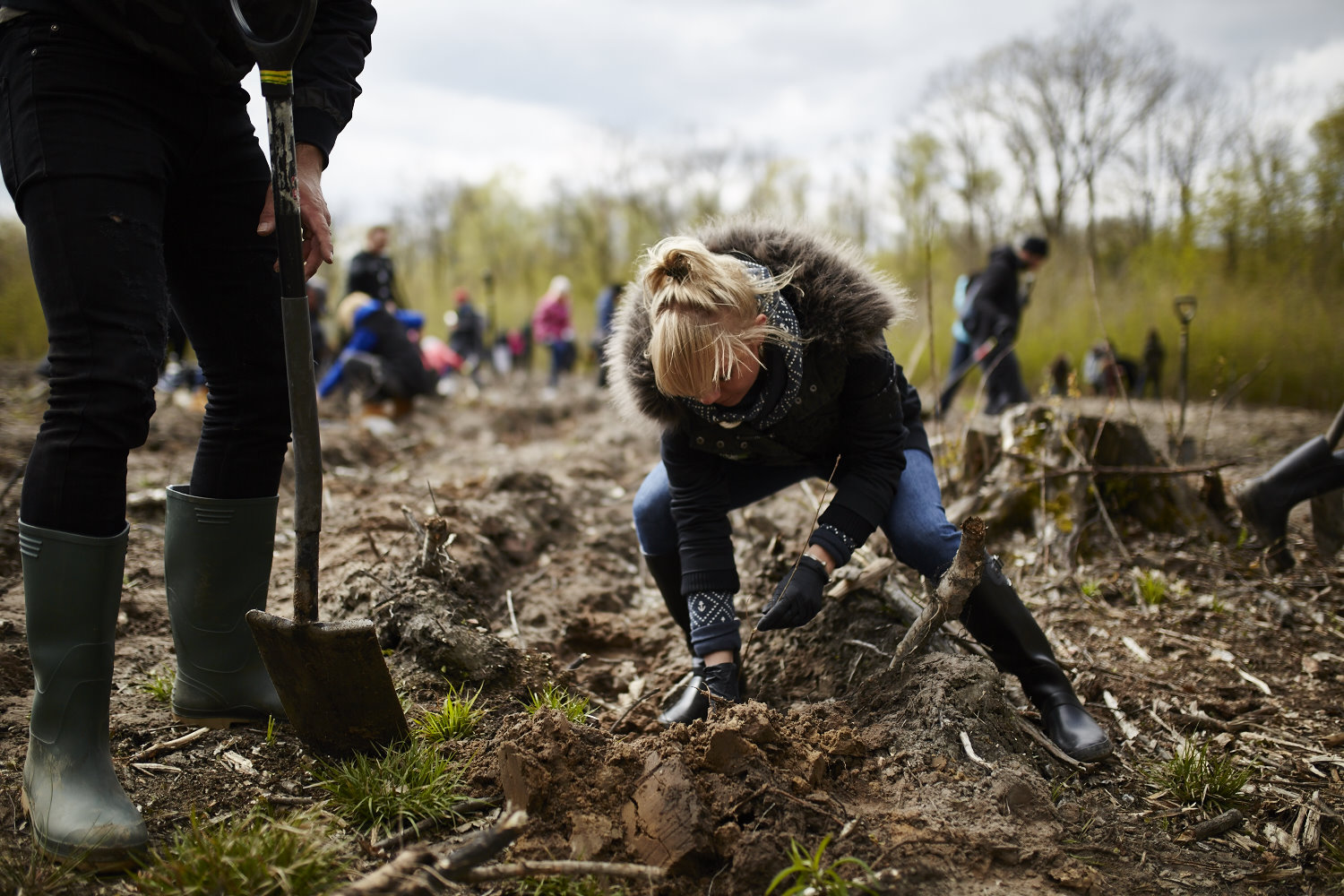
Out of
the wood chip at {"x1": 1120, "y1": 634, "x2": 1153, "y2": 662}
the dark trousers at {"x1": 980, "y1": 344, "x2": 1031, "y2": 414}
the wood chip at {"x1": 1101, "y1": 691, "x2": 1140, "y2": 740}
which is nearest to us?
the wood chip at {"x1": 1101, "y1": 691, "x2": 1140, "y2": 740}

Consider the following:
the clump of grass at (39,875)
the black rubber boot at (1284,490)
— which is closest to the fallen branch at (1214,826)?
the black rubber boot at (1284,490)

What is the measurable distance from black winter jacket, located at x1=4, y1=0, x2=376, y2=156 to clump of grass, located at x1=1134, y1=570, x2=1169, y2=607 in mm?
3360

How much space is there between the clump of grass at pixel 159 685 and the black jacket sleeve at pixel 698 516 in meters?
1.39

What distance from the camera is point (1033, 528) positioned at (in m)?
4.04

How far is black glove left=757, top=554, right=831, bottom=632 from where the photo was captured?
81.4 inches

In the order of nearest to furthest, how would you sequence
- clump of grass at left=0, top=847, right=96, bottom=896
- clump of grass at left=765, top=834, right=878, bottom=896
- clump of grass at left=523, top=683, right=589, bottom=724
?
clump of grass at left=0, top=847, right=96, bottom=896 < clump of grass at left=765, top=834, right=878, bottom=896 < clump of grass at left=523, top=683, right=589, bottom=724

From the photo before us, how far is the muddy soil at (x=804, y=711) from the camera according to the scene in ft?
5.36

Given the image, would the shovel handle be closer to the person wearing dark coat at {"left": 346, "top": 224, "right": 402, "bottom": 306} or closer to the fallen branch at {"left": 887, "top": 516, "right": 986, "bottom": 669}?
the fallen branch at {"left": 887, "top": 516, "right": 986, "bottom": 669}

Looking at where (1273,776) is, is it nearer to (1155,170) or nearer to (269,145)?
(269,145)

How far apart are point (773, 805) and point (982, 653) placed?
3.75 feet

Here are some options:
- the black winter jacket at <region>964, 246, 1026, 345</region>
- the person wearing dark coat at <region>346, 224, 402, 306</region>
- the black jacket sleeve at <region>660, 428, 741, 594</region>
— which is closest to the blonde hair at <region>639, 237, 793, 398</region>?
the black jacket sleeve at <region>660, 428, 741, 594</region>

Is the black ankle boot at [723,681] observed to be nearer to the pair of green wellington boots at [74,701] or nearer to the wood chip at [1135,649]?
the pair of green wellington boots at [74,701]

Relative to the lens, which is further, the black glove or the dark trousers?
the dark trousers

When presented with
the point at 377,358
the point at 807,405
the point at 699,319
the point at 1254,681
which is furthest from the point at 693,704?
the point at 377,358
